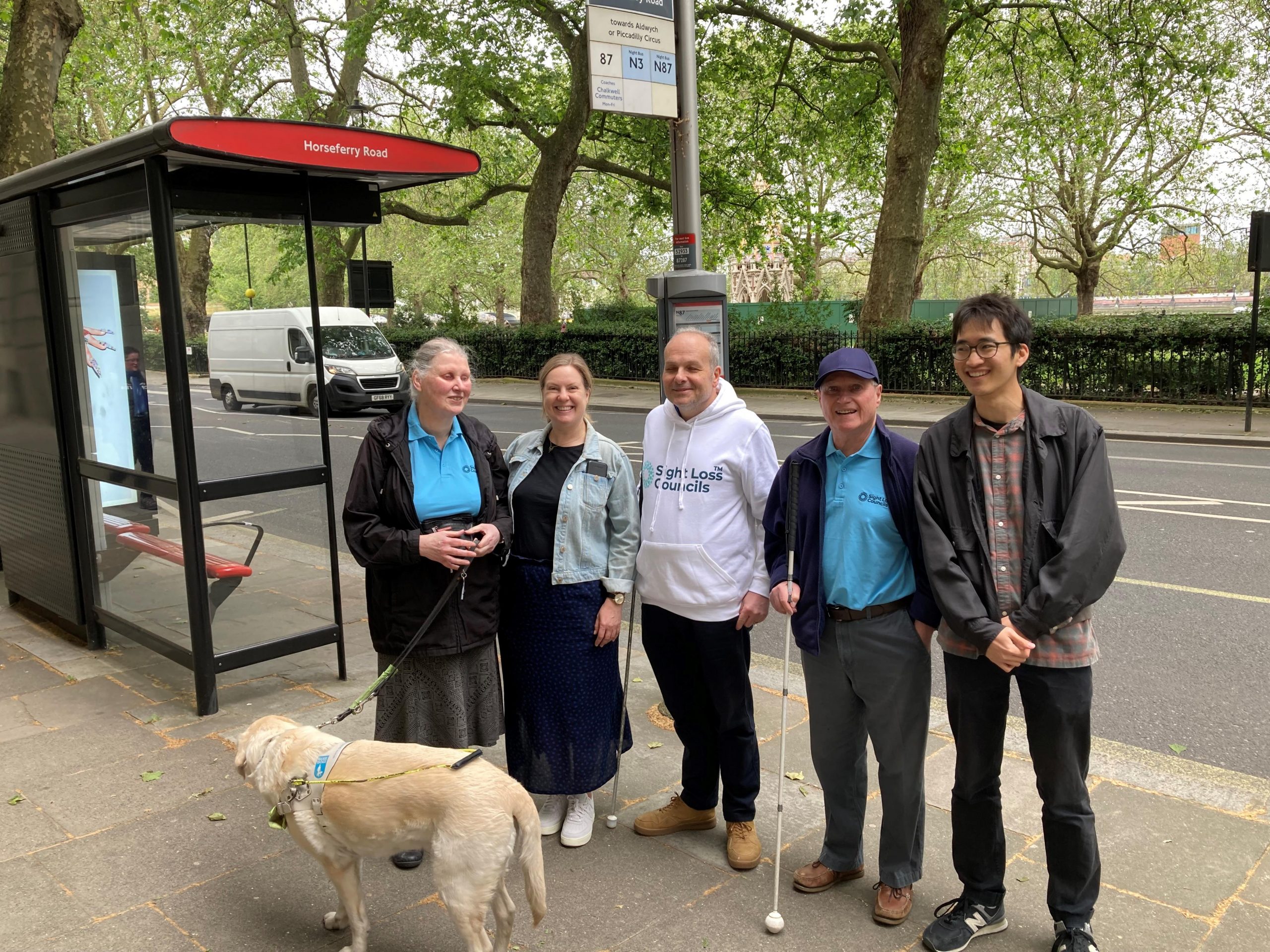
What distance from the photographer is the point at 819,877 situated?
10.7 ft

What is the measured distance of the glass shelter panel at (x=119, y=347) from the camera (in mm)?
5066

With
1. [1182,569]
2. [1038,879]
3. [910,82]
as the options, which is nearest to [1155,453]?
[1182,569]

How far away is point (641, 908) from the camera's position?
10.4 feet

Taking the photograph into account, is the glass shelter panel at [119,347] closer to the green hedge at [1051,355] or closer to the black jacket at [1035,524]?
the black jacket at [1035,524]

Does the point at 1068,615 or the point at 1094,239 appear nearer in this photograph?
the point at 1068,615

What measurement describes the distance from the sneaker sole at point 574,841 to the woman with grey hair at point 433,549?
17.6 inches

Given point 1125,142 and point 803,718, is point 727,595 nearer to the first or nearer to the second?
point 803,718

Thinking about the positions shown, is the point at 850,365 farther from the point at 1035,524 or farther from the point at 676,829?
the point at 676,829

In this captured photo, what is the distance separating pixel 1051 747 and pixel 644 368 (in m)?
22.8

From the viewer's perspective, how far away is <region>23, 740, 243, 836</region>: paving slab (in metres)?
3.83

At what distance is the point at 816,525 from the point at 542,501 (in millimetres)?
988

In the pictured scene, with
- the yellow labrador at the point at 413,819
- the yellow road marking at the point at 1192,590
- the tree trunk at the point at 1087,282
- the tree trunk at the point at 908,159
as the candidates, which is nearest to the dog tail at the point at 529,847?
the yellow labrador at the point at 413,819

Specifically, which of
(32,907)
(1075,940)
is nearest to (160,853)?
(32,907)

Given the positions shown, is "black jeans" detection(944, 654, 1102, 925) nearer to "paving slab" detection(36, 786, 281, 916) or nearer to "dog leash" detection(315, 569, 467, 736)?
"dog leash" detection(315, 569, 467, 736)
